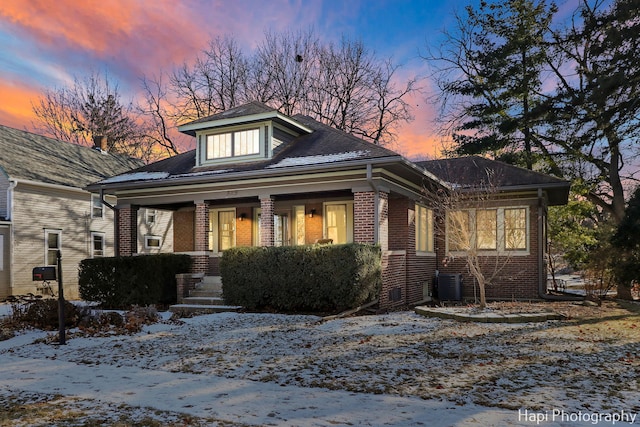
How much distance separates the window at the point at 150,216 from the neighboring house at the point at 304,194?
7.52 meters

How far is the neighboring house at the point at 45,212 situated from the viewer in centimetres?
1806

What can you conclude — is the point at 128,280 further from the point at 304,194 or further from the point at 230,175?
the point at 304,194

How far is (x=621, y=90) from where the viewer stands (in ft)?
40.0

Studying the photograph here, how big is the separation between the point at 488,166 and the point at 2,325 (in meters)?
14.8

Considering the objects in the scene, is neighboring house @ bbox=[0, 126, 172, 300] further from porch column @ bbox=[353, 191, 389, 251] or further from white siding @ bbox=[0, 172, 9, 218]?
porch column @ bbox=[353, 191, 389, 251]

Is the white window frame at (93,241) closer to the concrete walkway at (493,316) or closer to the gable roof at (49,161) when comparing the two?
the gable roof at (49,161)

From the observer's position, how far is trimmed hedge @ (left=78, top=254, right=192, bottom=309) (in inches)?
511

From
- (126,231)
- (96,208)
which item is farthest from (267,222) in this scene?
(96,208)

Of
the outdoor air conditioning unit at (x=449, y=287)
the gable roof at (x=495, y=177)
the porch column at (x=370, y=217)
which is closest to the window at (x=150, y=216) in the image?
the gable roof at (x=495, y=177)

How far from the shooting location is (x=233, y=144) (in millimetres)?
14867

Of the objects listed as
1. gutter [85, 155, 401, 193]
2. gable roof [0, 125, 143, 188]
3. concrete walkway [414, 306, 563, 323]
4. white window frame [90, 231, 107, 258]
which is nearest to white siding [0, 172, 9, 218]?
gable roof [0, 125, 143, 188]

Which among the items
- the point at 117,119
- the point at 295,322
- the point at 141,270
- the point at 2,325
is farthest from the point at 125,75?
the point at 295,322

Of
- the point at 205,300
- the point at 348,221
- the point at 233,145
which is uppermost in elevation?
the point at 233,145

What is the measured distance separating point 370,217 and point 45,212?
1432cm
